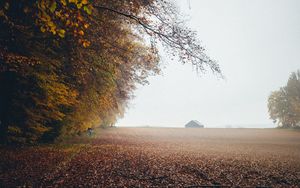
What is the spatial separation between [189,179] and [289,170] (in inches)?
239

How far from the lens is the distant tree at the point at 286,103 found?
63344 mm

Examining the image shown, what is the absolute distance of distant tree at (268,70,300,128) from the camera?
63344mm

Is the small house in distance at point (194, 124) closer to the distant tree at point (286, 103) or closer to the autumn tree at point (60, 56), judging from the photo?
the distant tree at point (286, 103)

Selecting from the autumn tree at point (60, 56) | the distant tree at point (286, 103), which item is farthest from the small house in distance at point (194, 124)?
the autumn tree at point (60, 56)

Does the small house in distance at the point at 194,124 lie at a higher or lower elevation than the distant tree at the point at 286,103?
lower

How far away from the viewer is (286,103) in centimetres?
6475

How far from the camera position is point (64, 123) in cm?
1858

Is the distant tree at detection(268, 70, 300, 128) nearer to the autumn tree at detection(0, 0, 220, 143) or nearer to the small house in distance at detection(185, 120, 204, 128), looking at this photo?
the small house in distance at detection(185, 120, 204, 128)

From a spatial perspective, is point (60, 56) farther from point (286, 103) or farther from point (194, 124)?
point (194, 124)

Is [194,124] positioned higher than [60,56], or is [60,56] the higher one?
[60,56]

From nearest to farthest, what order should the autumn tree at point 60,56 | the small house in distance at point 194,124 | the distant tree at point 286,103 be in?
the autumn tree at point 60,56
the distant tree at point 286,103
the small house in distance at point 194,124

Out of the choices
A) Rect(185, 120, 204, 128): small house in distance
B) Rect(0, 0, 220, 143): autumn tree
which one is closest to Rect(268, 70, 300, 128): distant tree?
Rect(185, 120, 204, 128): small house in distance

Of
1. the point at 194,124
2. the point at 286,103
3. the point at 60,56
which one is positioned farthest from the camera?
the point at 194,124

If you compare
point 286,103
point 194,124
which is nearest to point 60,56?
point 286,103
